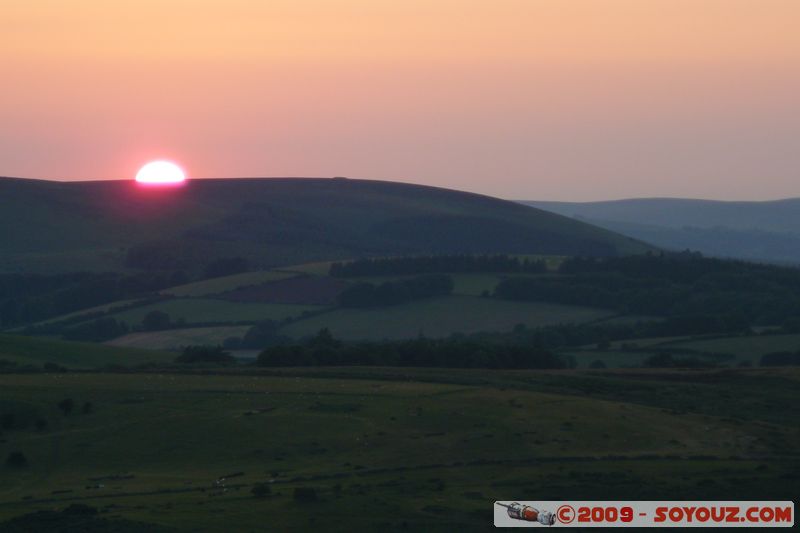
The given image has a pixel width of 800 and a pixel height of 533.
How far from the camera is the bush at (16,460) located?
61.3 metres

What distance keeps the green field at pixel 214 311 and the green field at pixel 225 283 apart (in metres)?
5.86

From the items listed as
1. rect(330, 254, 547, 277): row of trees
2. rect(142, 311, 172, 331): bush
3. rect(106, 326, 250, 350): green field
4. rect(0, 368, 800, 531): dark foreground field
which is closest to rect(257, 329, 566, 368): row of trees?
rect(0, 368, 800, 531): dark foreground field

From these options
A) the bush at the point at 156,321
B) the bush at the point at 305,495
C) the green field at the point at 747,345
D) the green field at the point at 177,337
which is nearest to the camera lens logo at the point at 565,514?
the bush at the point at 305,495

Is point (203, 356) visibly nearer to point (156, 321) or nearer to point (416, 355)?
point (416, 355)

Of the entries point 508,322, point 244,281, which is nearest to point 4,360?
point 508,322

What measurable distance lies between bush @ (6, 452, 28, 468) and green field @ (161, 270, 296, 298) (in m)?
108

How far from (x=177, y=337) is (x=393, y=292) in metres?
28.3

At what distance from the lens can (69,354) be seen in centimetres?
10694

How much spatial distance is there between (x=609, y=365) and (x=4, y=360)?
4286cm

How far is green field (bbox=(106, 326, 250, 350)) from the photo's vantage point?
13741cm

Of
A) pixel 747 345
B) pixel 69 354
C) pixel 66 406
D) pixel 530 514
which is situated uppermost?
pixel 69 354

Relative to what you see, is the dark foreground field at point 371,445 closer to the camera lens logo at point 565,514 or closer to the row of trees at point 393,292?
the camera lens logo at point 565,514

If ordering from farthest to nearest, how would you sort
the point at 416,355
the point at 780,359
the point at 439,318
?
the point at 439,318
the point at 780,359
the point at 416,355

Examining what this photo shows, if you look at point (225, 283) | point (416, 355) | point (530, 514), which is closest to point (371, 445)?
point (530, 514)
